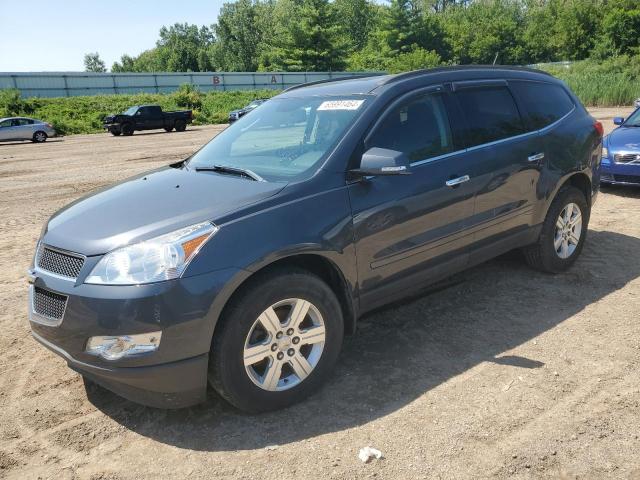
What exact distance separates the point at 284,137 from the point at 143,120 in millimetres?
30361

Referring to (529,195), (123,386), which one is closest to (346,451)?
(123,386)

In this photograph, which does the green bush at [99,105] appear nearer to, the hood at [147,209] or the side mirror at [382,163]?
the hood at [147,209]

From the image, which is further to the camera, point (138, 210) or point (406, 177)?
point (406, 177)

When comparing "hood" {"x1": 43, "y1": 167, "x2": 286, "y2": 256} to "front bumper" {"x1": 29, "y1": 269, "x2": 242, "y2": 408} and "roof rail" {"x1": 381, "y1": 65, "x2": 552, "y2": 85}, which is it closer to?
"front bumper" {"x1": 29, "y1": 269, "x2": 242, "y2": 408}

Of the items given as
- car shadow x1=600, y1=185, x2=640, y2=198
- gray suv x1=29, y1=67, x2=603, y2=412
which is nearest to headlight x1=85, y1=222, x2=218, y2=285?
gray suv x1=29, y1=67, x2=603, y2=412

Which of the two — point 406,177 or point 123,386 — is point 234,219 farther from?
point 406,177

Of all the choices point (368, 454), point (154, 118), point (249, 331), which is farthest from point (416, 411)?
point (154, 118)

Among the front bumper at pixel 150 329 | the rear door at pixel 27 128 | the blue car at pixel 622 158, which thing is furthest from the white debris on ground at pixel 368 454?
the rear door at pixel 27 128

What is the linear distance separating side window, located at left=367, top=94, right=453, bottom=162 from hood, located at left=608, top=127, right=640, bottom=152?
570 cm

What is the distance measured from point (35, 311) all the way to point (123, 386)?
2.38 ft

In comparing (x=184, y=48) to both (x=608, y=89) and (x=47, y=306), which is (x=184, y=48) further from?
(x=47, y=306)

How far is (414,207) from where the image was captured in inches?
Answer: 145

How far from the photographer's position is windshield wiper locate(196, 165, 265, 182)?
3.46m

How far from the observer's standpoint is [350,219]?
3336 mm
